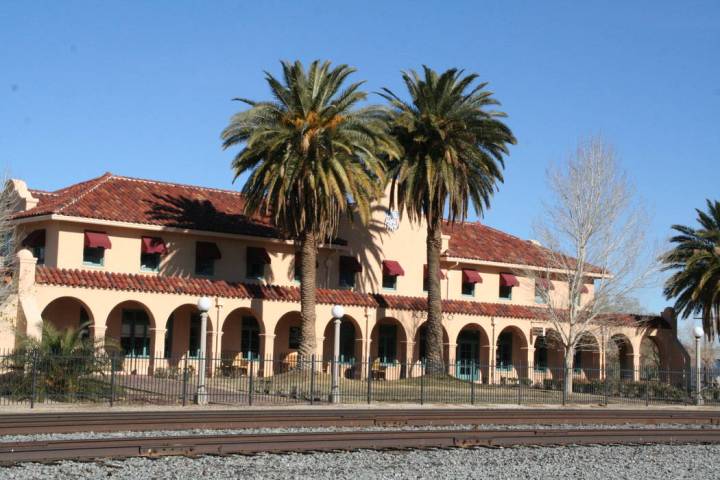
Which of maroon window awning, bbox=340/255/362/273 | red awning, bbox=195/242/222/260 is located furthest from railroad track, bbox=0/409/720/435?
maroon window awning, bbox=340/255/362/273

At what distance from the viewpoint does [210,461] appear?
16.9 m

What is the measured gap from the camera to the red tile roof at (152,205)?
44.1m

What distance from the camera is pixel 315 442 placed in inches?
786

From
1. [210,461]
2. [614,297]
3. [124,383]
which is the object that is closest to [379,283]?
[614,297]

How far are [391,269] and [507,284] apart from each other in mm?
8079

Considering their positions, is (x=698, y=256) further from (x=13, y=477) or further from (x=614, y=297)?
(x=13, y=477)

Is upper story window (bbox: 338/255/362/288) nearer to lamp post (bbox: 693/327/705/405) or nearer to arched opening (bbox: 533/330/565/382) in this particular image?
arched opening (bbox: 533/330/565/382)

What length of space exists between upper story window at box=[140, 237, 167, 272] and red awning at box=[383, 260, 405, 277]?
12.0 meters

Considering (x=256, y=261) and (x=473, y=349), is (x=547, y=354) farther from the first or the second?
(x=256, y=261)

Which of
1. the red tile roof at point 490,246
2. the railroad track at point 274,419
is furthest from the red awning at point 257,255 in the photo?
the railroad track at point 274,419

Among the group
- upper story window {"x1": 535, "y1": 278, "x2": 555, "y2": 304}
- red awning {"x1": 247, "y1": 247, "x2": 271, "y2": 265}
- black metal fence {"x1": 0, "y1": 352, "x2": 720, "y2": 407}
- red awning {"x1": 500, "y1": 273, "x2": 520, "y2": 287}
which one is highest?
red awning {"x1": 247, "y1": 247, "x2": 271, "y2": 265}

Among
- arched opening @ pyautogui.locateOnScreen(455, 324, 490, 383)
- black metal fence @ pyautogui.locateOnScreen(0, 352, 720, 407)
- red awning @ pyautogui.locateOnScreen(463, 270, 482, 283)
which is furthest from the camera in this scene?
red awning @ pyautogui.locateOnScreen(463, 270, 482, 283)

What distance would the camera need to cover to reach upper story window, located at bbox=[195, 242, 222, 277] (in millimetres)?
46906

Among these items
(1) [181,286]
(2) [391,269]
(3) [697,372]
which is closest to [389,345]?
(2) [391,269]
